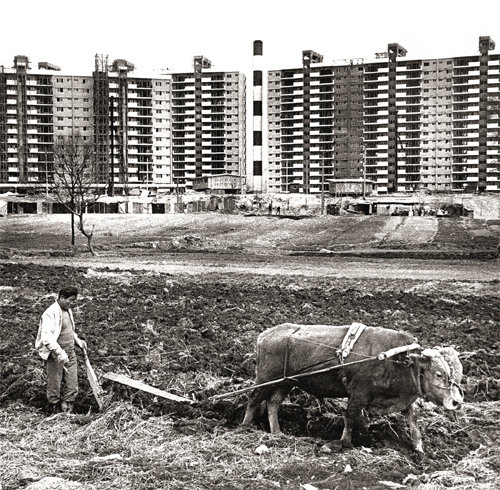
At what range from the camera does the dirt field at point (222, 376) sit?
7625 mm

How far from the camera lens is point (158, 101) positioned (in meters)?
142

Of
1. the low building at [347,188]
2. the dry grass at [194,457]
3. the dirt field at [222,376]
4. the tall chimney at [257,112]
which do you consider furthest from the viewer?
the tall chimney at [257,112]

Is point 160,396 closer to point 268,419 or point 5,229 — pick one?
point 268,419

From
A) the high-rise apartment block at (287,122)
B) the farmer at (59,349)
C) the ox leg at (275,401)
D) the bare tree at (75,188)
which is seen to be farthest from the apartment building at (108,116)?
the ox leg at (275,401)

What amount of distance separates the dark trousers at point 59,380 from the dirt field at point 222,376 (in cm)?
28

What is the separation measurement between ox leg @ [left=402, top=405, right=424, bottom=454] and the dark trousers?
4479 millimetres

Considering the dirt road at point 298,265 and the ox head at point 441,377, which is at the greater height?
the ox head at point 441,377

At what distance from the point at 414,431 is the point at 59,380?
4751 mm

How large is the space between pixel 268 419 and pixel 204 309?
26.7 ft

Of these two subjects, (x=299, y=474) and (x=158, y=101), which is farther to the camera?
(x=158, y=101)

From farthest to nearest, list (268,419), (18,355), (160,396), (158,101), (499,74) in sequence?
(158,101)
(499,74)
(18,355)
(160,396)
(268,419)

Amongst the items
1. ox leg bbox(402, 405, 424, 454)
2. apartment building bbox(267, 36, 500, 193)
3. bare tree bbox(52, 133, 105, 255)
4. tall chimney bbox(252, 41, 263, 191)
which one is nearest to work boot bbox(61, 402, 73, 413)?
ox leg bbox(402, 405, 424, 454)

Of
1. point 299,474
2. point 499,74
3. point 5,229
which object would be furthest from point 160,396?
point 499,74

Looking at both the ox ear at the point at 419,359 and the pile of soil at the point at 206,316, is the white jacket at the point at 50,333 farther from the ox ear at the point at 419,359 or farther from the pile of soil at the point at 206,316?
the ox ear at the point at 419,359
